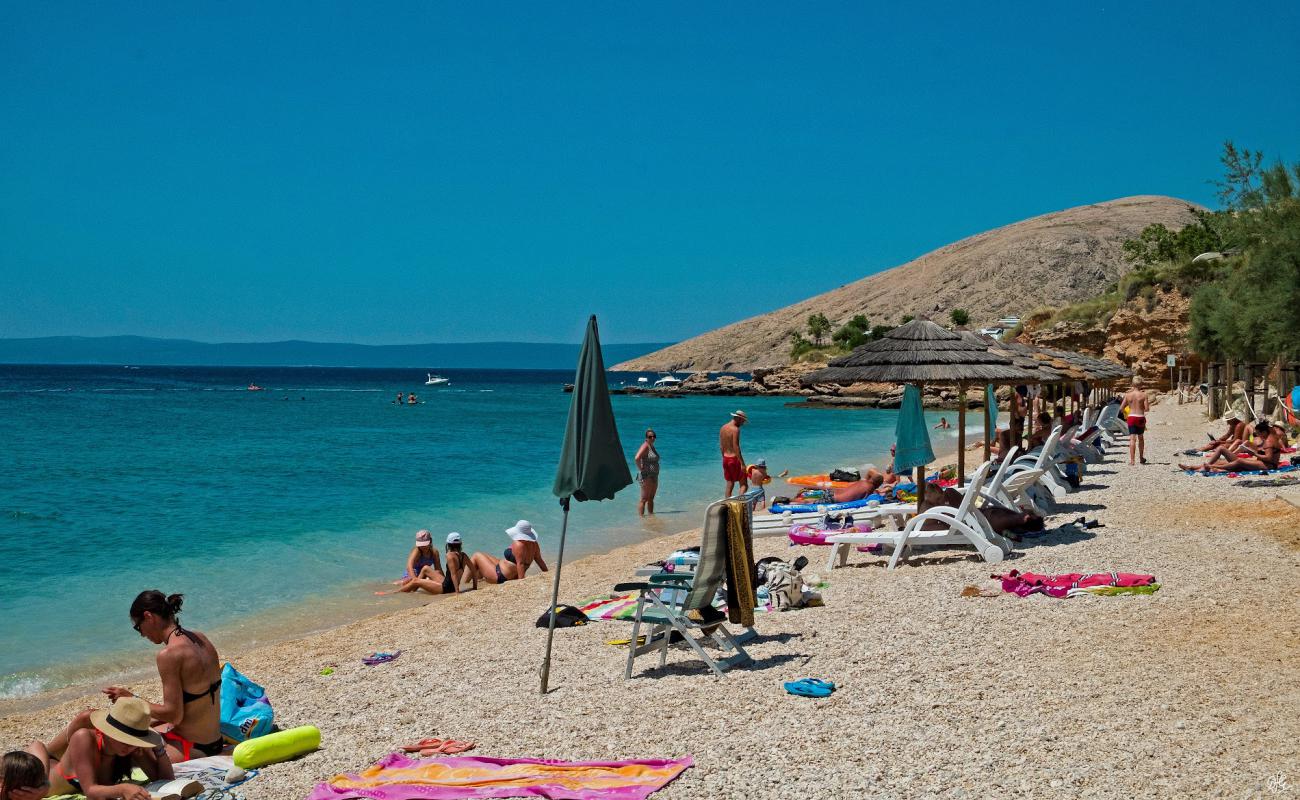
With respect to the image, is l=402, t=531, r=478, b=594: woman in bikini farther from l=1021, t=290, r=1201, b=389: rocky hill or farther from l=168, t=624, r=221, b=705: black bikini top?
l=1021, t=290, r=1201, b=389: rocky hill

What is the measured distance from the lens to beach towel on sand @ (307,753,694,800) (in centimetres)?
391

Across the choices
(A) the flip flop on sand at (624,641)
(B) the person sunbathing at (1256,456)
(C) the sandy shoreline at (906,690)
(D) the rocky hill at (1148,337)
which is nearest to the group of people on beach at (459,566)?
(C) the sandy shoreline at (906,690)

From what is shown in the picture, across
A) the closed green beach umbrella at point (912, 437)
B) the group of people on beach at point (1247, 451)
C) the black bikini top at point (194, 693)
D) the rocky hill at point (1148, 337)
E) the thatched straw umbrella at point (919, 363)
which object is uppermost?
the rocky hill at point (1148, 337)

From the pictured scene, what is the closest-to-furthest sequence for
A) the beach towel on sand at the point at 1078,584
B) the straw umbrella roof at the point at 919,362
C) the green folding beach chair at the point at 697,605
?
the green folding beach chair at the point at 697,605, the beach towel on sand at the point at 1078,584, the straw umbrella roof at the point at 919,362

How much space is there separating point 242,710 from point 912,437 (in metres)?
6.70

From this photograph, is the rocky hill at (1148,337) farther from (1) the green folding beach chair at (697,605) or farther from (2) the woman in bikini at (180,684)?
(2) the woman in bikini at (180,684)

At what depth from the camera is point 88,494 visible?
63.4ft

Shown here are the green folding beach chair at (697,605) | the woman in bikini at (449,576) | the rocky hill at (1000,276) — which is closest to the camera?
the green folding beach chair at (697,605)

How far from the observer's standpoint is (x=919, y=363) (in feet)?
31.5

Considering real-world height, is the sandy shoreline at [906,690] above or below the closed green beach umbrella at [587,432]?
below

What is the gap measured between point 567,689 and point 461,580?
16.5 ft

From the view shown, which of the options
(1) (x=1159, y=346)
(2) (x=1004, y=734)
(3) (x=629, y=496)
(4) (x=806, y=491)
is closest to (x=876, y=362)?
(2) (x=1004, y=734)

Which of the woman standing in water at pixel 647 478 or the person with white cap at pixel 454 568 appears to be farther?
the woman standing in water at pixel 647 478

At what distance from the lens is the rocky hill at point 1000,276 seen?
106m
